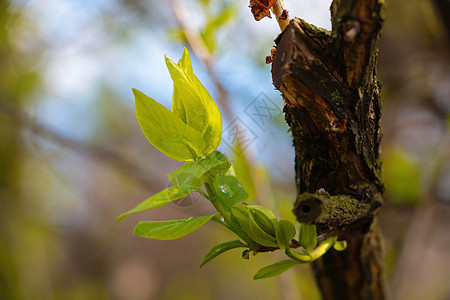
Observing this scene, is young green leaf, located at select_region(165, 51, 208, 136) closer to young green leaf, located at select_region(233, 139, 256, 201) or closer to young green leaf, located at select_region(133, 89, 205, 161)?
young green leaf, located at select_region(133, 89, 205, 161)

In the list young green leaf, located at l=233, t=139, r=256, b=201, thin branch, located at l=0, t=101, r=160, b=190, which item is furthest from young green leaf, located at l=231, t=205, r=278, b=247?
thin branch, located at l=0, t=101, r=160, b=190

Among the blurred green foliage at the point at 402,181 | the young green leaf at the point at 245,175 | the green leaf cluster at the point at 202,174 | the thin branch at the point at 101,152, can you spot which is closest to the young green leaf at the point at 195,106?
the green leaf cluster at the point at 202,174

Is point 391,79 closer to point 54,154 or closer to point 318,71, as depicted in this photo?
point 318,71

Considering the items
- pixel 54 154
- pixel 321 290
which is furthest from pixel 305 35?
pixel 54 154

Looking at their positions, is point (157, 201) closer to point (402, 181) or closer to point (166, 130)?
point (166, 130)

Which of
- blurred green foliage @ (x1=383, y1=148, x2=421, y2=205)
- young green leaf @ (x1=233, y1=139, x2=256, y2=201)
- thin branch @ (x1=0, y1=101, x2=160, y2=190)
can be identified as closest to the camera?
young green leaf @ (x1=233, y1=139, x2=256, y2=201)

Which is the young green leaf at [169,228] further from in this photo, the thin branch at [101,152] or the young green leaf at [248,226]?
the thin branch at [101,152]

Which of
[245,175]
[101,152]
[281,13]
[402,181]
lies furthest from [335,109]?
[402,181]
